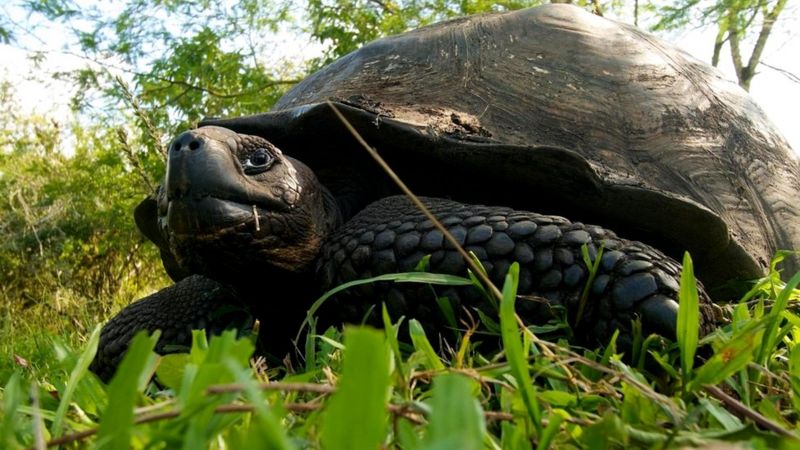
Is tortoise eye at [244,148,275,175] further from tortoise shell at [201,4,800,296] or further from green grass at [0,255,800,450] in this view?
green grass at [0,255,800,450]

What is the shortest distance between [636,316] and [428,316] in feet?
1.72

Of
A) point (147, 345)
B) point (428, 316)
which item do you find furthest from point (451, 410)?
point (428, 316)

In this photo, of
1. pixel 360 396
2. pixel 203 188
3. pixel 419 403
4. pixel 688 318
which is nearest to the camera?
pixel 360 396

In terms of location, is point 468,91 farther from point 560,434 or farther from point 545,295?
point 560,434

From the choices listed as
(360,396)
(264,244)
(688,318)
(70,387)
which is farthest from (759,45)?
(360,396)

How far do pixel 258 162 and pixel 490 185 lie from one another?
0.74 m

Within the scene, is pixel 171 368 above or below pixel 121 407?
below

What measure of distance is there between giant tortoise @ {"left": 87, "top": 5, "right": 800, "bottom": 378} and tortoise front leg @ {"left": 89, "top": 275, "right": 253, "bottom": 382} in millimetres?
10

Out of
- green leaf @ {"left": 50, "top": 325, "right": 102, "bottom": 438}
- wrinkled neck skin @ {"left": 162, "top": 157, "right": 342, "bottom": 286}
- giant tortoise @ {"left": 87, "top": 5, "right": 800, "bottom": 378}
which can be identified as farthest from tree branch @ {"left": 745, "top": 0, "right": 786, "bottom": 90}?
green leaf @ {"left": 50, "top": 325, "right": 102, "bottom": 438}

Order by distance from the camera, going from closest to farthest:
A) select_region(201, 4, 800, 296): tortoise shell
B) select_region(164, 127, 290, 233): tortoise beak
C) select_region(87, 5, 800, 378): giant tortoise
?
1. select_region(87, 5, 800, 378): giant tortoise
2. select_region(164, 127, 290, 233): tortoise beak
3. select_region(201, 4, 800, 296): tortoise shell

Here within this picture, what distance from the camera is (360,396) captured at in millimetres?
493

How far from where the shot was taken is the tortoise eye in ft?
6.74

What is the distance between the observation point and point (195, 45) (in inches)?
284

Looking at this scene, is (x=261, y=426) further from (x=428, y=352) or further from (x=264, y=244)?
(x=264, y=244)
